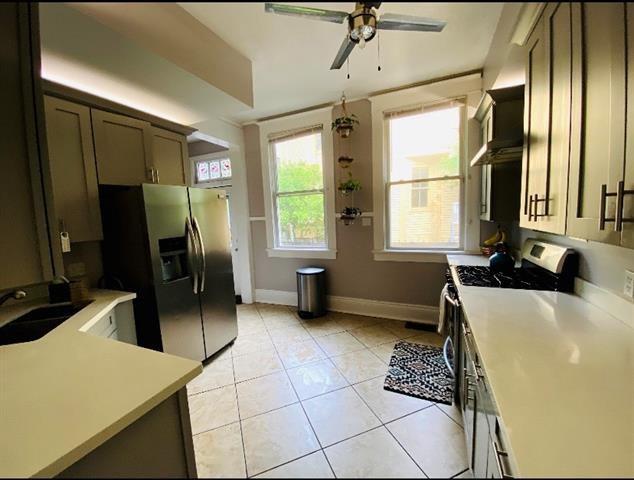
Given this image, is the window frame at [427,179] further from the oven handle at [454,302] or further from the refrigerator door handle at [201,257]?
the refrigerator door handle at [201,257]

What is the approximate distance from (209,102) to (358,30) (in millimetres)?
386

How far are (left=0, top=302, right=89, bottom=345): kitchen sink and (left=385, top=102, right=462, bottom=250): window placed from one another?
2.19 meters

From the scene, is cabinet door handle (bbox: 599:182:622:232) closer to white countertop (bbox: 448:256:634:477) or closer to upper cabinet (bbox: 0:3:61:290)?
white countertop (bbox: 448:256:634:477)

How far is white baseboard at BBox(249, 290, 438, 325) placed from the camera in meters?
2.96

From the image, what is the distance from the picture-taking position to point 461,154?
1750mm

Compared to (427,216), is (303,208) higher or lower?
higher

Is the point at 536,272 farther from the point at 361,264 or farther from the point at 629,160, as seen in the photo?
the point at 361,264

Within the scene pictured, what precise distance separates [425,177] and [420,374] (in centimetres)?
190

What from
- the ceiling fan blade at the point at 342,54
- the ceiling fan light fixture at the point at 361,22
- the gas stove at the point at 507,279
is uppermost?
the ceiling fan blade at the point at 342,54

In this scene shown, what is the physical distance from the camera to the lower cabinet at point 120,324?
1538mm

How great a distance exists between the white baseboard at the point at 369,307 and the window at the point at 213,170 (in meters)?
2.44

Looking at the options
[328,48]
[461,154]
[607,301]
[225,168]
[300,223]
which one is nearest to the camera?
[328,48]

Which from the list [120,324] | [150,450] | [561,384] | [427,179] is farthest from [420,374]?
[120,324]

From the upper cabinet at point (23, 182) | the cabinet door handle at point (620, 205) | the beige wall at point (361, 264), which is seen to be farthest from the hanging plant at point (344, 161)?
the upper cabinet at point (23, 182)
